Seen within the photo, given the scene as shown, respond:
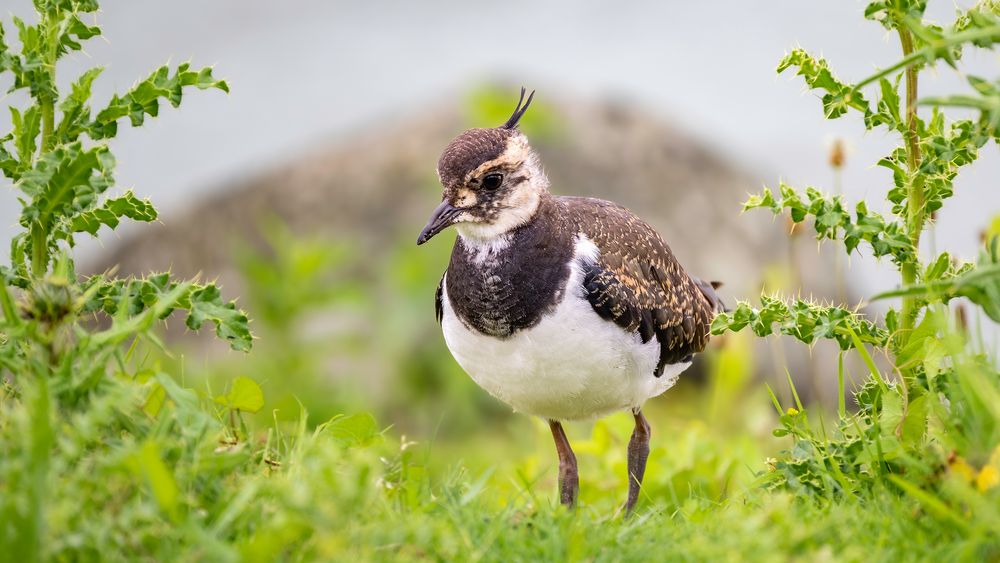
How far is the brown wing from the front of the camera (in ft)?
Result: 18.0

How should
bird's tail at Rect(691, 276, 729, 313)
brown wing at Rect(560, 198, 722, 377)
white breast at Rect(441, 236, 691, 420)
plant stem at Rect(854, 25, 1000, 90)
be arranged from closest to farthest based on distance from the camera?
plant stem at Rect(854, 25, 1000, 90)
white breast at Rect(441, 236, 691, 420)
brown wing at Rect(560, 198, 722, 377)
bird's tail at Rect(691, 276, 729, 313)

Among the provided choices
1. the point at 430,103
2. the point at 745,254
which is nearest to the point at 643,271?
the point at 745,254

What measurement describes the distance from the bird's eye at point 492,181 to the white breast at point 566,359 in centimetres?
48

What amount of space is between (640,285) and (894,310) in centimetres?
136

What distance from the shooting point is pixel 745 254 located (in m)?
11.0

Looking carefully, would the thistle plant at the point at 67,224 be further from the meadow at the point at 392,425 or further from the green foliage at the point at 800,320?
the green foliage at the point at 800,320

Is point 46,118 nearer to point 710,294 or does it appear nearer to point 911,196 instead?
point 911,196

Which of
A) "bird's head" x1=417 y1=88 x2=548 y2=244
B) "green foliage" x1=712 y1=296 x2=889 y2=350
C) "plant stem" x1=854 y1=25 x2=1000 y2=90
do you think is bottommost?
"green foliage" x1=712 y1=296 x2=889 y2=350


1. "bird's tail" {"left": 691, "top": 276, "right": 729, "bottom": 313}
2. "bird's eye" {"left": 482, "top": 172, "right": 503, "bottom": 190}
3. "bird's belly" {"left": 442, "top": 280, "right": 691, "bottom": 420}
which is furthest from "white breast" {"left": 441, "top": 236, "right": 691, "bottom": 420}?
"bird's tail" {"left": 691, "top": 276, "right": 729, "bottom": 313}

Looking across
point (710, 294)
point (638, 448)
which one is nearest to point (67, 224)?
point (638, 448)

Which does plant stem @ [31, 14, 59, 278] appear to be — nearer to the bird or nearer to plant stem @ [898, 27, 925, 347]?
the bird

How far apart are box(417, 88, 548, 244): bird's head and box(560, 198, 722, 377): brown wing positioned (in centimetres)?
33

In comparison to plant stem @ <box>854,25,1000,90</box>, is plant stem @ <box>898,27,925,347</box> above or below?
below

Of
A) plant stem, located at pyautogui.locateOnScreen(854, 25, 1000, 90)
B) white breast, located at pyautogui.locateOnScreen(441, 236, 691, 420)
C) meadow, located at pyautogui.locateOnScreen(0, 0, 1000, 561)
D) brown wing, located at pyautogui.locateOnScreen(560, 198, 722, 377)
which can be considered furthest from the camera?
brown wing, located at pyautogui.locateOnScreen(560, 198, 722, 377)
